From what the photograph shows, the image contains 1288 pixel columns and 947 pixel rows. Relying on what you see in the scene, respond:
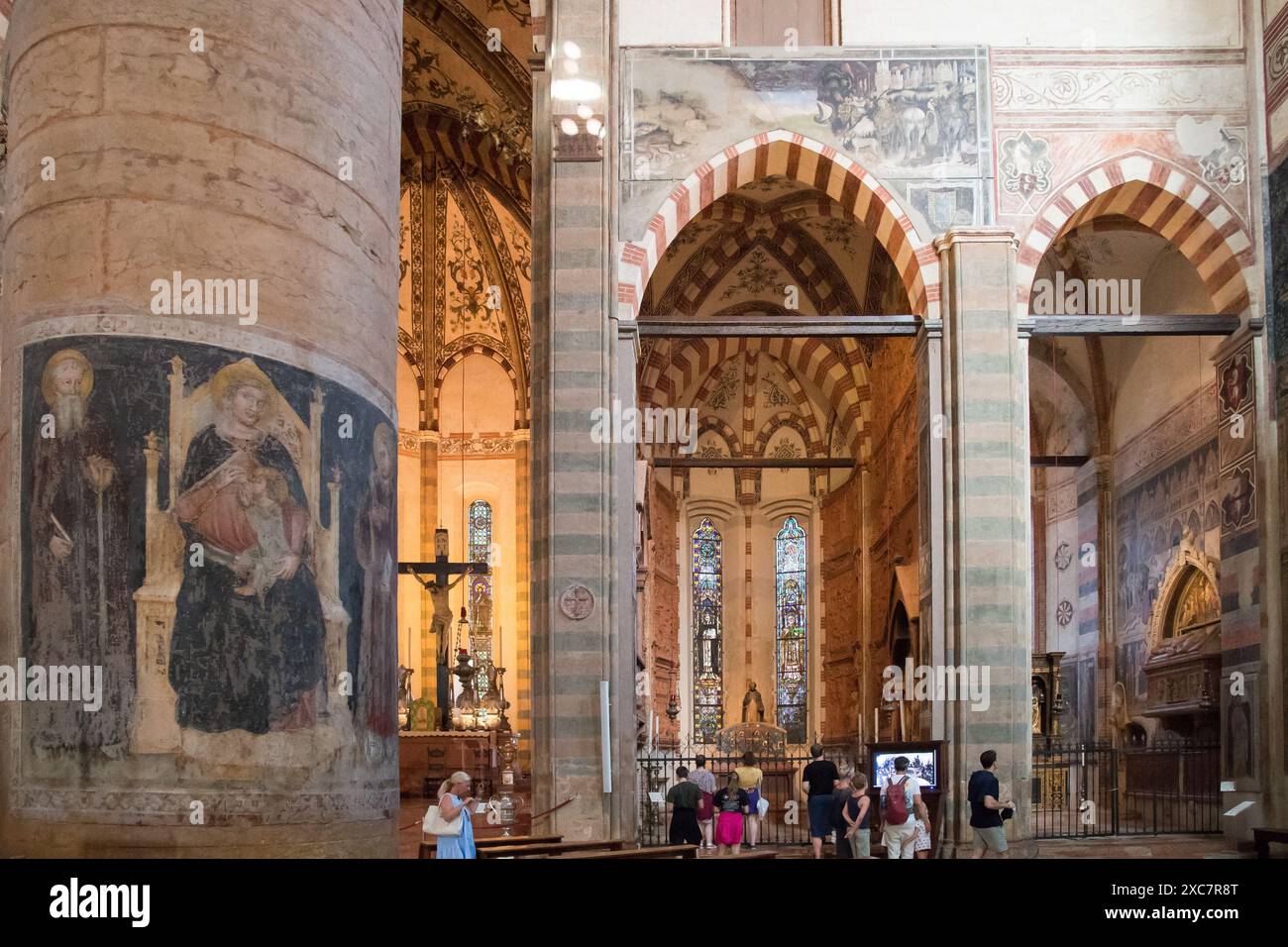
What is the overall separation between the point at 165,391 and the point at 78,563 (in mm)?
831

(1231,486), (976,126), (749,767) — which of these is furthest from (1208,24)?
(749,767)

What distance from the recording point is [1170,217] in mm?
17625

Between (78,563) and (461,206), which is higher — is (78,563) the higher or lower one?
the lower one

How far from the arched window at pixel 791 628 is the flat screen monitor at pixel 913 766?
16.0 metres

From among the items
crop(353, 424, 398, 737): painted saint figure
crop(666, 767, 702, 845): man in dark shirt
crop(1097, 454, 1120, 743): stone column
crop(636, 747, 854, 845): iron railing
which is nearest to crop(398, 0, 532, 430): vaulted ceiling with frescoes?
crop(636, 747, 854, 845): iron railing

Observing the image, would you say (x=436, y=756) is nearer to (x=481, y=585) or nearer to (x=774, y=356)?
(x=481, y=585)

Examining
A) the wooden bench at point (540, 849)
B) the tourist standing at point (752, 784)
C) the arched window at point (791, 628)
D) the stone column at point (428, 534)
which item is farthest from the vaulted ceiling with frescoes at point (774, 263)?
the wooden bench at point (540, 849)

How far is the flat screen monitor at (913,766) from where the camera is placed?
593 inches

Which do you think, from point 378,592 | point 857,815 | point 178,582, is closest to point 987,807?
point 857,815

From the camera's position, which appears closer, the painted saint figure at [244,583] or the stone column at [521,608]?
the painted saint figure at [244,583]

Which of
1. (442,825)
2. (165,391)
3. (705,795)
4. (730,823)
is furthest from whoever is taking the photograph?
(705,795)

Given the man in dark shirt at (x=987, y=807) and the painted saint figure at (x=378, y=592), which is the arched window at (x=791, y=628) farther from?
the painted saint figure at (x=378, y=592)

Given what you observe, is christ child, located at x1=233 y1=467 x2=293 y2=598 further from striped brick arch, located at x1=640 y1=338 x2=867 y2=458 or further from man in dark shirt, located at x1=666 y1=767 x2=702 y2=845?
striped brick arch, located at x1=640 y1=338 x2=867 y2=458

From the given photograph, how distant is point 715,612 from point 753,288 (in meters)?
8.70
